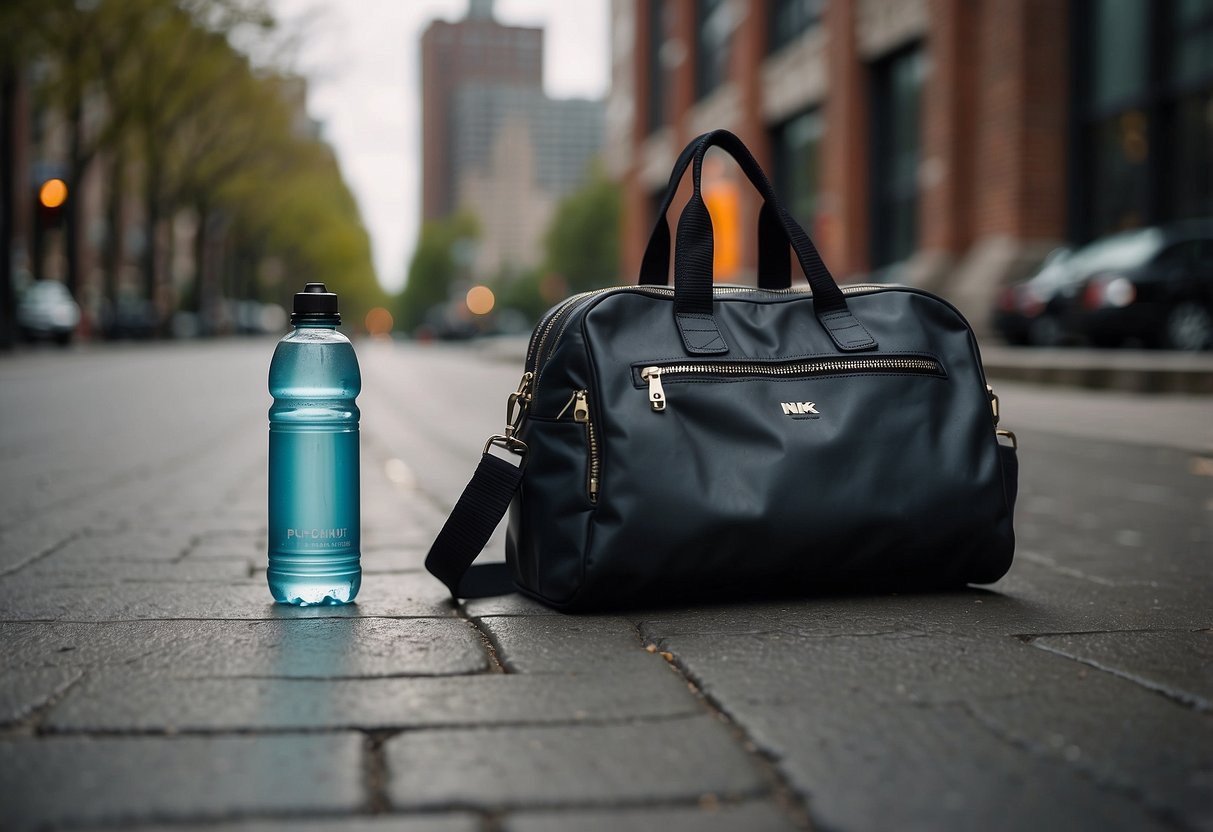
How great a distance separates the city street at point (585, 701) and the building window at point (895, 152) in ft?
64.7

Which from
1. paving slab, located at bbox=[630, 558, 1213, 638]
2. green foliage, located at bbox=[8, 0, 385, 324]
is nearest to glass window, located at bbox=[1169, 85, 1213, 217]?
paving slab, located at bbox=[630, 558, 1213, 638]

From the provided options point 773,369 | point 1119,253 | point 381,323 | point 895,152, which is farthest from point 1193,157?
point 381,323

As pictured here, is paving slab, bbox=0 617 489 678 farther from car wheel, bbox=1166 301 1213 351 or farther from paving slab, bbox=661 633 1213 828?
car wheel, bbox=1166 301 1213 351

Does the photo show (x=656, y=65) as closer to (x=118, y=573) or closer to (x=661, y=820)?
(x=118, y=573)

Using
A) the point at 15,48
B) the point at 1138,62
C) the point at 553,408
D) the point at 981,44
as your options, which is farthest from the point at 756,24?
the point at 553,408

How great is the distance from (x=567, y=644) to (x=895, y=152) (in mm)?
22473

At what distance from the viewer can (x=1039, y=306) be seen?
51.5ft

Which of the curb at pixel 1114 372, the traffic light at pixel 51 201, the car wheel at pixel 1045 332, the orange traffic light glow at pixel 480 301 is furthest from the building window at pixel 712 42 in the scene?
the orange traffic light glow at pixel 480 301

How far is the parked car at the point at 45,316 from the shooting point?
90.6ft

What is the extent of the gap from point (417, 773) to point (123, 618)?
4.20 feet

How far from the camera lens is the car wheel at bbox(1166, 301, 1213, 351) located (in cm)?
1392

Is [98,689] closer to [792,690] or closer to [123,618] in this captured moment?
[123,618]

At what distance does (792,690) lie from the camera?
2096mm

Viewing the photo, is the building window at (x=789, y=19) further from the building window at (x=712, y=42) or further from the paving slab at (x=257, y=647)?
the paving slab at (x=257, y=647)
